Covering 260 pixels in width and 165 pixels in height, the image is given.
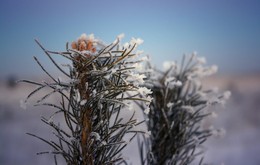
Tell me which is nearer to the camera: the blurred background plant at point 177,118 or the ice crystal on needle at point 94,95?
the ice crystal on needle at point 94,95

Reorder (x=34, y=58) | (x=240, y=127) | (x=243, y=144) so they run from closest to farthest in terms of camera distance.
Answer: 1. (x=34, y=58)
2. (x=243, y=144)
3. (x=240, y=127)

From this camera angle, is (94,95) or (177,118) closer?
(94,95)

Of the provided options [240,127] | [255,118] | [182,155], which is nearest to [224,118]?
[240,127]

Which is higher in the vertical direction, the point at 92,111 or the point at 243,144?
the point at 243,144

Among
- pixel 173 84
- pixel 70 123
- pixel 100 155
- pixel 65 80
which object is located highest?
pixel 173 84

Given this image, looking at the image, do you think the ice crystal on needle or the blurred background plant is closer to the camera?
the ice crystal on needle

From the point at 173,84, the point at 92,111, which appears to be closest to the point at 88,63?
the point at 92,111

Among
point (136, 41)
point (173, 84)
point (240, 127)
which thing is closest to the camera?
point (136, 41)

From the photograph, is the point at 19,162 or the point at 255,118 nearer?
the point at 19,162

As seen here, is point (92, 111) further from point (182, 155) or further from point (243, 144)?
point (243, 144)
